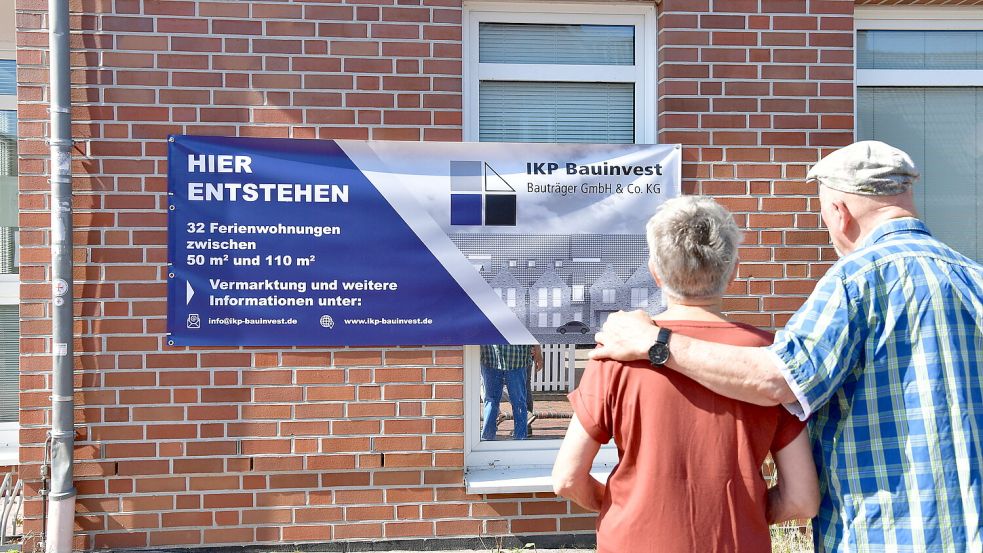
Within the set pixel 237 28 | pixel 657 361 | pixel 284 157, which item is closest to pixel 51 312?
pixel 284 157

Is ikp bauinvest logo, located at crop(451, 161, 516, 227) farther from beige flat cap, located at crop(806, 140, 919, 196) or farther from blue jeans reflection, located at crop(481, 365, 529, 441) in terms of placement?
beige flat cap, located at crop(806, 140, 919, 196)

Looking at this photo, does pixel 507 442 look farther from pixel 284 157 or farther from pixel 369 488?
pixel 284 157

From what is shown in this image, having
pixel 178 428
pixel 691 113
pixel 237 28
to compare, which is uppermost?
pixel 237 28

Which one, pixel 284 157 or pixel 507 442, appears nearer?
pixel 284 157

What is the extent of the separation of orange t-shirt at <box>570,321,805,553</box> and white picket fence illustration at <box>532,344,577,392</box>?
6.72 ft

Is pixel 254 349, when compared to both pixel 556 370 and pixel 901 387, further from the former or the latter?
pixel 901 387

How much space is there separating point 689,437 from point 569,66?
2631mm

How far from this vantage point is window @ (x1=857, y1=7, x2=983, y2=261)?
13.0 feet

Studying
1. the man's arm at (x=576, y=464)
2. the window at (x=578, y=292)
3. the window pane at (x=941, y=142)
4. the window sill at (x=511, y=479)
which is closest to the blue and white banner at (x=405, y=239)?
the window at (x=578, y=292)

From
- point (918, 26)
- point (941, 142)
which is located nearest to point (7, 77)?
point (918, 26)

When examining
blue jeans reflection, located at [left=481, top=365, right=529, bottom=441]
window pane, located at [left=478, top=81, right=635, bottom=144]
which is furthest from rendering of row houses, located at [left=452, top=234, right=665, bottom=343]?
window pane, located at [left=478, top=81, right=635, bottom=144]

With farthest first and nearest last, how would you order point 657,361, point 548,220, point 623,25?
point 623,25
point 548,220
point 657,361

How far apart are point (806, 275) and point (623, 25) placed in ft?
5.17

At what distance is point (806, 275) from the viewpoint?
3.76 meters
